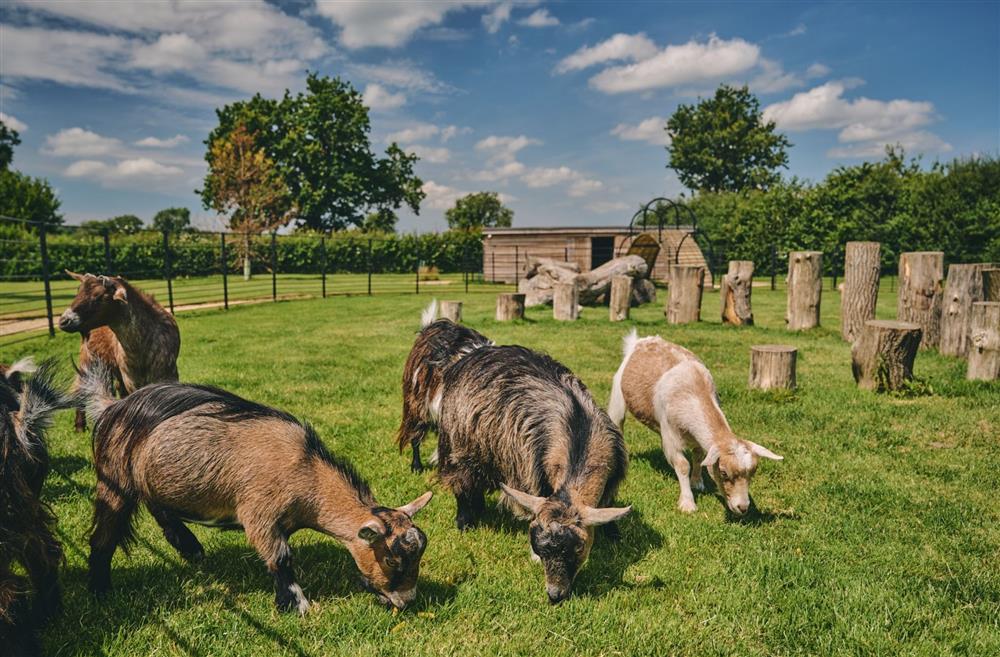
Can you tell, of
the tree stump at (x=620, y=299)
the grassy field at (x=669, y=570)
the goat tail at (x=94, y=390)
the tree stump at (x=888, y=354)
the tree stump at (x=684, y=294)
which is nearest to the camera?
the grassy field at (x=669, y=570)

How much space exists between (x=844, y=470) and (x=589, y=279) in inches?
577

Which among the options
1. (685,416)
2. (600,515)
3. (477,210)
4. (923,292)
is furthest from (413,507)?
(477,210)

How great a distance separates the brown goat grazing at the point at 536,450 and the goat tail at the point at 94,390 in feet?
7.56

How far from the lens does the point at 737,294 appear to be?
14383mm

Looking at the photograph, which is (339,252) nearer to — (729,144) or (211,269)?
(211,269)

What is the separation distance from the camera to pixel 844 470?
5730 millimetres

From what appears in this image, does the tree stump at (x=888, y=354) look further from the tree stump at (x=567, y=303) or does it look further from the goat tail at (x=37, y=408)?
the goat tail at (x=37, y=408)

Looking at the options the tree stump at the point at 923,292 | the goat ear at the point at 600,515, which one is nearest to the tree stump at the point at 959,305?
the tree stump at the point at 923,292

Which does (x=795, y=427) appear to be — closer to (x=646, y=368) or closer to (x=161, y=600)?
(x=646, y=368)

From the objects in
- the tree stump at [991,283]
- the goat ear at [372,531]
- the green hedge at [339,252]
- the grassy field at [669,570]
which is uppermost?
the green hedge at [339,252]

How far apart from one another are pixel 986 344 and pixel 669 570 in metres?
7.17

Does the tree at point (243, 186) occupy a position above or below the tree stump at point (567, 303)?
above

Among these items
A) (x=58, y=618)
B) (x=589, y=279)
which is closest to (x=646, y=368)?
(x=58, y=618)

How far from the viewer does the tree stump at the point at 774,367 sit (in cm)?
816
